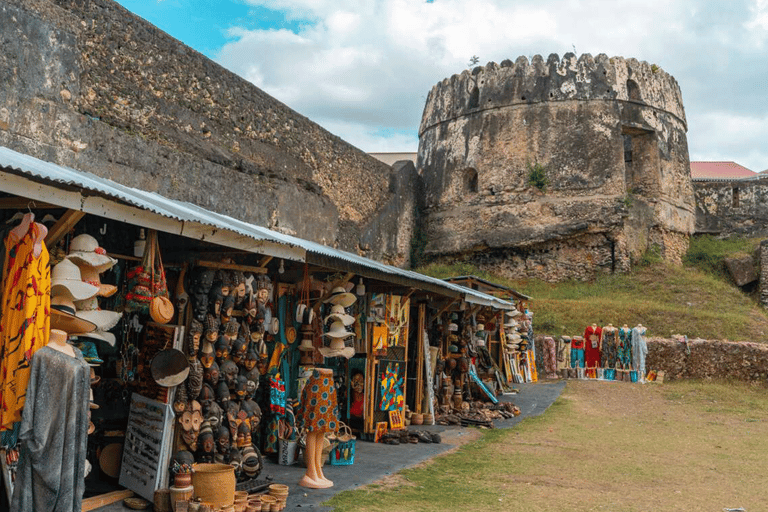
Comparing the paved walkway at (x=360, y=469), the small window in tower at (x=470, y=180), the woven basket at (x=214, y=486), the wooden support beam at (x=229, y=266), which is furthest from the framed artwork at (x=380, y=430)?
the small window in tower at (x=470, y=180)

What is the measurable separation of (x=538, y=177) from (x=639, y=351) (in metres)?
7.73

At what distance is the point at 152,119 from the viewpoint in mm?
10922

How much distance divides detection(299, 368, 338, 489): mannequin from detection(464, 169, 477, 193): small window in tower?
1838 centimetres

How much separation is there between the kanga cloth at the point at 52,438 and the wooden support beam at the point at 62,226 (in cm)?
69

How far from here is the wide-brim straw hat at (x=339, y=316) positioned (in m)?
7.14

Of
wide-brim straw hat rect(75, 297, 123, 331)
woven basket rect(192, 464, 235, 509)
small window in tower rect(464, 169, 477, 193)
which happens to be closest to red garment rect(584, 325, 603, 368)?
small window in tower rect(464, 169, 477, 193)

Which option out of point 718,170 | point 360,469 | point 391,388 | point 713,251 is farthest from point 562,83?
point 360,469

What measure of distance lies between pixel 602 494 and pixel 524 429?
3815 mm

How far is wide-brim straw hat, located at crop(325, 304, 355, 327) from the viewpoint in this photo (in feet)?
23.4

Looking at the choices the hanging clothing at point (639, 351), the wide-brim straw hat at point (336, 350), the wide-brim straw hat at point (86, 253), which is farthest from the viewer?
the hanging clothing at point (639, 351)

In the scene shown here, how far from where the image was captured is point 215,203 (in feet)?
39.1

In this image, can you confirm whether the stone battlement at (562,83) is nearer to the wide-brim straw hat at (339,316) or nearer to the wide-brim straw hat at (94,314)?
the wide-brim straw hat at (339,316)

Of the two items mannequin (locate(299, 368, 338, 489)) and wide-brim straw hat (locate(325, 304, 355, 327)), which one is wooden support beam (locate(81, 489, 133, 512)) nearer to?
mannequin (locate(299, 368, 338, 489))

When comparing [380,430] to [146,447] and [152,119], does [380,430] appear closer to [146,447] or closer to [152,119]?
[146,447]
